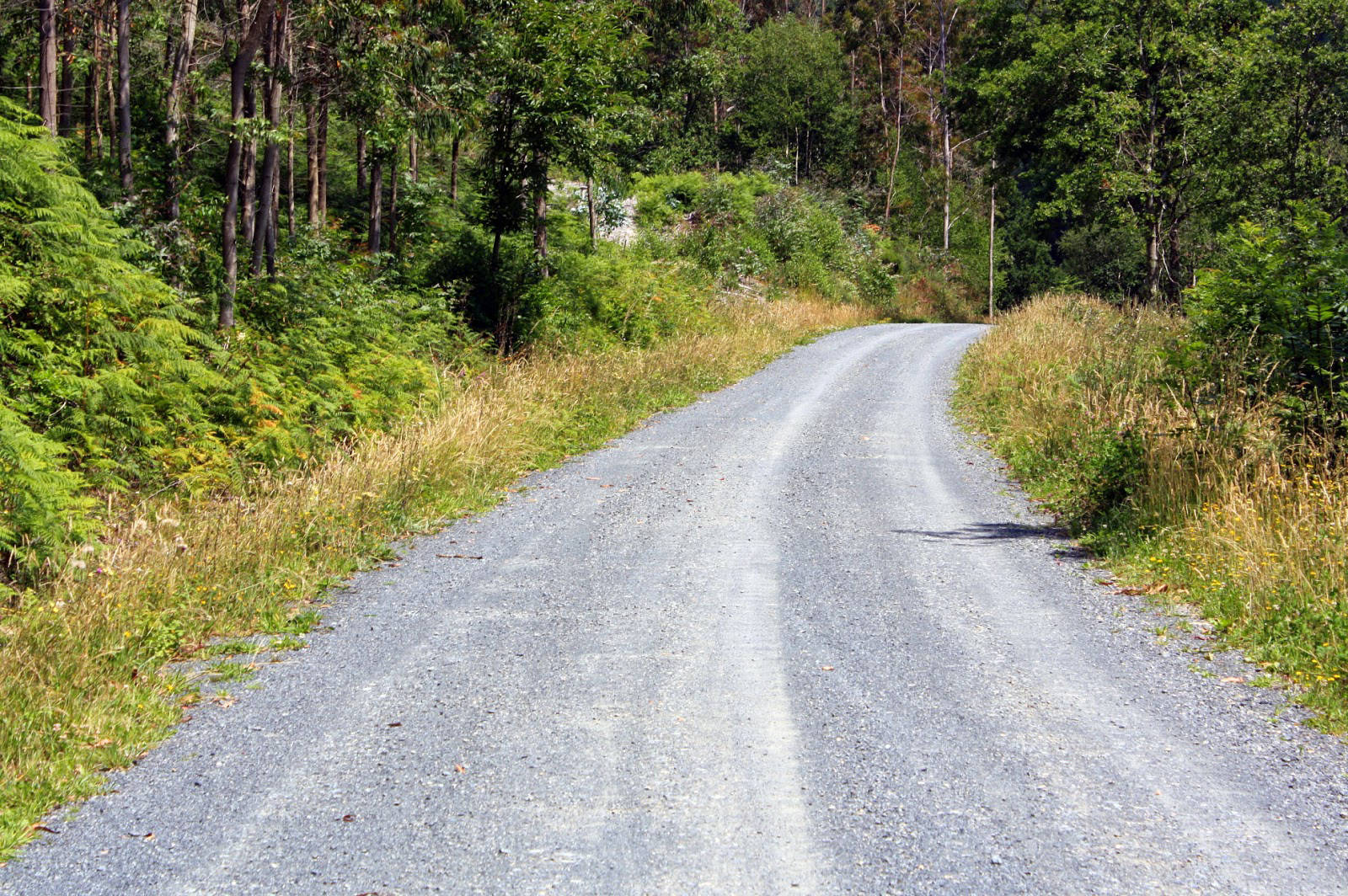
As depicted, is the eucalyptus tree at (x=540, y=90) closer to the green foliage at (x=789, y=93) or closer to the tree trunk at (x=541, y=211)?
the tree trunk at (x=541, y=211)

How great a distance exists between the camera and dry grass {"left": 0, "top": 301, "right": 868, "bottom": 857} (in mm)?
4301

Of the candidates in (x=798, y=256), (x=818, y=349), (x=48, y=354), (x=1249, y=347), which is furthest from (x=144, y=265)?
(x=798, y=256)

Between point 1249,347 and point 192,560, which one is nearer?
point 192,560

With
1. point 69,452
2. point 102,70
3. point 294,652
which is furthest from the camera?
point 102,70

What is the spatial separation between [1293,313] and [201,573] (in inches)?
352

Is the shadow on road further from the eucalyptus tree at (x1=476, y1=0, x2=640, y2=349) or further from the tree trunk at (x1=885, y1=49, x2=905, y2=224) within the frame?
the tree trunk at (x1=885, y1=49, x2=905, y2=224)

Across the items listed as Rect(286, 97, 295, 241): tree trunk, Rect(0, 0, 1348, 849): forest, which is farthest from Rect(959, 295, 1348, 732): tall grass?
Rect(286, 97, 295, 241): tree trunk

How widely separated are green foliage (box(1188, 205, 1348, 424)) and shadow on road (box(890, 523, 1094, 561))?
224cm

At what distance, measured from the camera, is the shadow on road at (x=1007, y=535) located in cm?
821

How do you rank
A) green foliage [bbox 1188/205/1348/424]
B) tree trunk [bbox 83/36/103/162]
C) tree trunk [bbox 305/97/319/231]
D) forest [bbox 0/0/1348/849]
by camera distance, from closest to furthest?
forest [bbox 0/0/1348/849]
green foliage [bbox 1188/205/1348/424]
tree trunk [bbox 305/97/319/231]
tree trunk [bbox 83/36/103/162]

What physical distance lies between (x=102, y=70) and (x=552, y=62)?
20116 mm

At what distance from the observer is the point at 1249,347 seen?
8836mm

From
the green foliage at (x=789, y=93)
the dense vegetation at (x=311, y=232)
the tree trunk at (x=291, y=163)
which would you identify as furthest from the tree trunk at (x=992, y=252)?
the tree trunk at (x=291, y=163)

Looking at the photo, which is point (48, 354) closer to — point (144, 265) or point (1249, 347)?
point (144, 265)
